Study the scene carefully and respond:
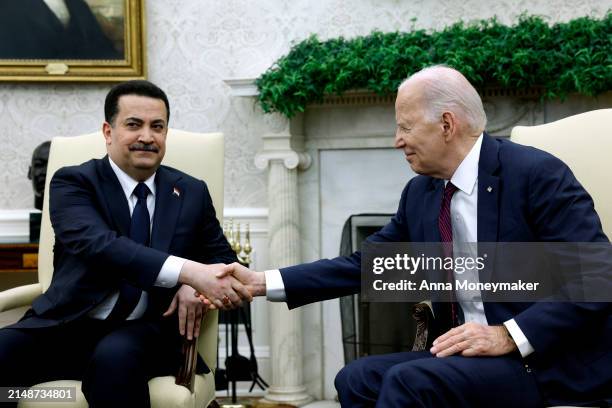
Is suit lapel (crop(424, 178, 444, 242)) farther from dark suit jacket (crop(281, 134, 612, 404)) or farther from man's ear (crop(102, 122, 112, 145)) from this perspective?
man's ear (crop(102, 122, 112, 145))

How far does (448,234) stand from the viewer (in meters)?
2.45

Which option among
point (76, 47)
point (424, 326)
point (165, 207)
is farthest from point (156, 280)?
point (76, 47)

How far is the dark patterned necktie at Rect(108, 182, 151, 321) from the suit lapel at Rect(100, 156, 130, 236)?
27 mm

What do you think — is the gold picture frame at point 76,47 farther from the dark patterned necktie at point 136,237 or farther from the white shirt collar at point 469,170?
the white shirt collar at point 469,170

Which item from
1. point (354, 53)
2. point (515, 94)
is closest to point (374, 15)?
point (354, 53)

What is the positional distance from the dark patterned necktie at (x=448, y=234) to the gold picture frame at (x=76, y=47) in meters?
2.74

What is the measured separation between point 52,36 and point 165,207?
237cm

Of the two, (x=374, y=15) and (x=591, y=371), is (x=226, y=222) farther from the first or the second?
(x=591, y=371)

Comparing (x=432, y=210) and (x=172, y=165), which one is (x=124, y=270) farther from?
(x=432, y=210)

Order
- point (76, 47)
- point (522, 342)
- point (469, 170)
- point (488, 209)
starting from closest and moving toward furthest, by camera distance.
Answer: point (522, 342)
point (488, 209)
point (469, 170)
point (76, 47)

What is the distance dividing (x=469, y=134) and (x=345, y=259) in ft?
1.91

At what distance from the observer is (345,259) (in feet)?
8.96

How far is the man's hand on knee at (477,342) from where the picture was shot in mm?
2141

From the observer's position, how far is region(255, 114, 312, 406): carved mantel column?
Answer: 462cm
